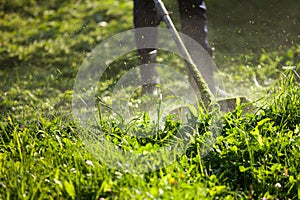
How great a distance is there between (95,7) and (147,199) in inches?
196

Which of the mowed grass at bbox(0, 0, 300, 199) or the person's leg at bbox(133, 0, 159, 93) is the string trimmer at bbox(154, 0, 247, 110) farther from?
the person's leg at bbox(133, 0, 159, 93)

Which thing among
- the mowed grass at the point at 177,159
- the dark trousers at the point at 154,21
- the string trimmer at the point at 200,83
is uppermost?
the dark trousers at the point at 154,21

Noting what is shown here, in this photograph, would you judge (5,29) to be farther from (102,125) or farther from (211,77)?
(102,125)

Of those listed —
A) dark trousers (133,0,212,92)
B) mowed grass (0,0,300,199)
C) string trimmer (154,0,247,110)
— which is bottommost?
mowed grass (0,0,300,199)

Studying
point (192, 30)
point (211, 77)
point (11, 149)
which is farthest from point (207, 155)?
point (192, 30)

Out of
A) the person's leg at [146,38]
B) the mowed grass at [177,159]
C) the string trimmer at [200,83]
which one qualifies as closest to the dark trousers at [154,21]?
the person's leg at [146,38]

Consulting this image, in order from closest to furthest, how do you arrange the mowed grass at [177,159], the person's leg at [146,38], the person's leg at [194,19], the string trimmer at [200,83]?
the mowed grass at [177,159] < the string trimmer at [200,83] < the person's leg at [146,38] < the person's leg at [194,19]

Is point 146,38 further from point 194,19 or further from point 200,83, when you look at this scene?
point 200,83

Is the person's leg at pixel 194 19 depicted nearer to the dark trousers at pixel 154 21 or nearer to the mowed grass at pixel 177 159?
the dark trousers at pixel 154 21

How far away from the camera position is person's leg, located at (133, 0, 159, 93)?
155 inches

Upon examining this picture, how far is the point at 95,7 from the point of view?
6855 millimetres

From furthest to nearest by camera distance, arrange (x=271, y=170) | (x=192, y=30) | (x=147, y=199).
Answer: (x=192, y=30) < (x=271, y=170) < (x=147, y=199)

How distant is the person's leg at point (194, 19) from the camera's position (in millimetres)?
4051

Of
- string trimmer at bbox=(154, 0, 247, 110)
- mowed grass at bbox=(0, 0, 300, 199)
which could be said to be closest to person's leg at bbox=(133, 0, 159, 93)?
string trimmer at bbox=(154, 0, 247, 110)
